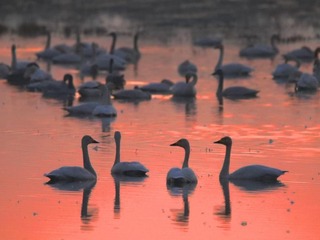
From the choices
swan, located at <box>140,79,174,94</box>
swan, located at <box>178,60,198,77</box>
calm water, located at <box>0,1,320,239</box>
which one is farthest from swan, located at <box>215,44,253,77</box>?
swan, located at <box>140,79,174,94</box>

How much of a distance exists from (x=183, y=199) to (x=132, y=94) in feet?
40.0

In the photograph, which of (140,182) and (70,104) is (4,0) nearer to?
(70,104)

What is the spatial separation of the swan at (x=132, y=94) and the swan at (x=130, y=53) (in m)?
8.89

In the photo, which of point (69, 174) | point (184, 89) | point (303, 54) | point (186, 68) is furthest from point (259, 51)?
point (69, 174)

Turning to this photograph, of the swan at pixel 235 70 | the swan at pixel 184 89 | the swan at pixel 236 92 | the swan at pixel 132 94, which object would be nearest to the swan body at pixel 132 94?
the swan at pixel 132 94

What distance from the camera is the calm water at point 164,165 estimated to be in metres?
15.0

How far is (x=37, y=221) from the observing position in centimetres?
1512

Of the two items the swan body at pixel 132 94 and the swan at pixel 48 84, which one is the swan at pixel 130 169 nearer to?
the swan body at pixel 132 94

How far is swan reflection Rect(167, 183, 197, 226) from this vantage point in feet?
50.4

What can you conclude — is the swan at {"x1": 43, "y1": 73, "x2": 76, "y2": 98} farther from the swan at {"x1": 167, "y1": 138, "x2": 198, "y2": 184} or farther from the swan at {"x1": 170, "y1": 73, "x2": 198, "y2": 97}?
the swan at {"x1": 167, "y1": 138, "x2": 198, "y2": 184}

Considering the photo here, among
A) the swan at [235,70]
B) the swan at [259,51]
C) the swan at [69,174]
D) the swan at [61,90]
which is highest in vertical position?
the swan at [259,51]

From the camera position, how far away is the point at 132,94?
1129 inches

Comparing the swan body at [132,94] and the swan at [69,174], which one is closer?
the swan at [69,174]

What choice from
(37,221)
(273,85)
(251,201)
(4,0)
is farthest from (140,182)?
(4,0)
